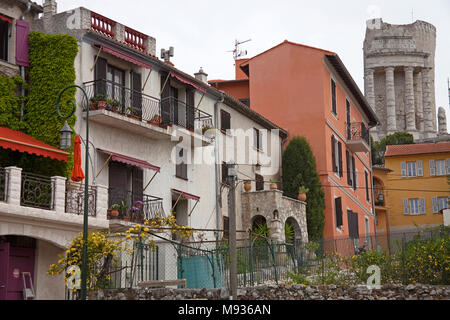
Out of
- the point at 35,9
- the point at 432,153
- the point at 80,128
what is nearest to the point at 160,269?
the point at 80,128

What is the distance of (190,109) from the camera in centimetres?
3116

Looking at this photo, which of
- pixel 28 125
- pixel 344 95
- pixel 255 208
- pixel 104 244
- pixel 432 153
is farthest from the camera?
pixel 432 153

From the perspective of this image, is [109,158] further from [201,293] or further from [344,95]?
[344,95]

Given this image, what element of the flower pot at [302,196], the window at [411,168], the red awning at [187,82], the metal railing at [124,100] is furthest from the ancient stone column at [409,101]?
the metal railing at [124,100]

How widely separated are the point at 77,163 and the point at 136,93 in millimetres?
6224

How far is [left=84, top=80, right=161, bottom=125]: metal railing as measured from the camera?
2531 cm

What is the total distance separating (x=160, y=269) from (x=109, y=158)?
4.66 metres

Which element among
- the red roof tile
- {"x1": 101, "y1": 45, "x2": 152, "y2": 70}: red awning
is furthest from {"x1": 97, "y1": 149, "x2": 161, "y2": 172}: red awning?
the red roof tile

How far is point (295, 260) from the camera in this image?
2448 centimetres

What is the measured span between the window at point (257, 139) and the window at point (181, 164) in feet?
23.1

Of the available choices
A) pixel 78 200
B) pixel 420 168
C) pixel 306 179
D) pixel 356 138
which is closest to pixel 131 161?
pixel 78 200

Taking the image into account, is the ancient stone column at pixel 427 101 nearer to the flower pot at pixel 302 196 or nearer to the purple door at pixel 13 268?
the flower pot at pixel 302 196

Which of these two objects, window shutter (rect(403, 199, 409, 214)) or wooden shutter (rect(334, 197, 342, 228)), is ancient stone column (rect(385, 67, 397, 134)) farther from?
wooden shutter (rect(334, 197, 342, 228))
